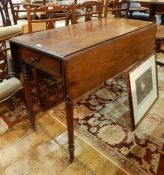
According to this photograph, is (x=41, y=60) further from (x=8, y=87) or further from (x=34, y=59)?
(x=8, y=87)

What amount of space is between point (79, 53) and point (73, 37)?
0.33m

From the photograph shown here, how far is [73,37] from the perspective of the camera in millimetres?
1372

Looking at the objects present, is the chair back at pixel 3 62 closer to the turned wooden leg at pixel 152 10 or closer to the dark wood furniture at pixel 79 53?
the dark wood furniture at pixel 79 53

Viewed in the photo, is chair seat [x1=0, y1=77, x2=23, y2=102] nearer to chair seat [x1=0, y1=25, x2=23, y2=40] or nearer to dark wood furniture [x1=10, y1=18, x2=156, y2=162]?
dark wood furniture [x1=10, y1=18, x2=156, y2=162]

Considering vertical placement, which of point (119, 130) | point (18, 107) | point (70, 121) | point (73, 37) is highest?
point (73, 37)

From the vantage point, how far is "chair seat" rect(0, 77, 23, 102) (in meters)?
1.50

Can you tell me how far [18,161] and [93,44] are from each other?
0.96 meters

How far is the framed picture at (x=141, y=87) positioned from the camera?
1.63 m

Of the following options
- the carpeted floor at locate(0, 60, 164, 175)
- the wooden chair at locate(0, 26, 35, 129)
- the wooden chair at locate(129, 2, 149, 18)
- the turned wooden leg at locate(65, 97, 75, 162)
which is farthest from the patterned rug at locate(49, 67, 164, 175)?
the wooden chair at locate(129, 2, 149, 18)

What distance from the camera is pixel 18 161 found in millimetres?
1397

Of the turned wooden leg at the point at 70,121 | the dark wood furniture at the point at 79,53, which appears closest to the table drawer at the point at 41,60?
the dark wood furniture at the point at 79,53

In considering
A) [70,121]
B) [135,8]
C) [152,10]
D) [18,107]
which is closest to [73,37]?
[70,121]

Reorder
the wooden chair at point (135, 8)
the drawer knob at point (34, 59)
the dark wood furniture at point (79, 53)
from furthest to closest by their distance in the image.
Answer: the wooden chair at point (135, 8) < the drawer knob at point (34, 59) < the dark wood furniture at point (79, 53)

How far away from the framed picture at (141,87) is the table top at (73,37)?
34 cm
